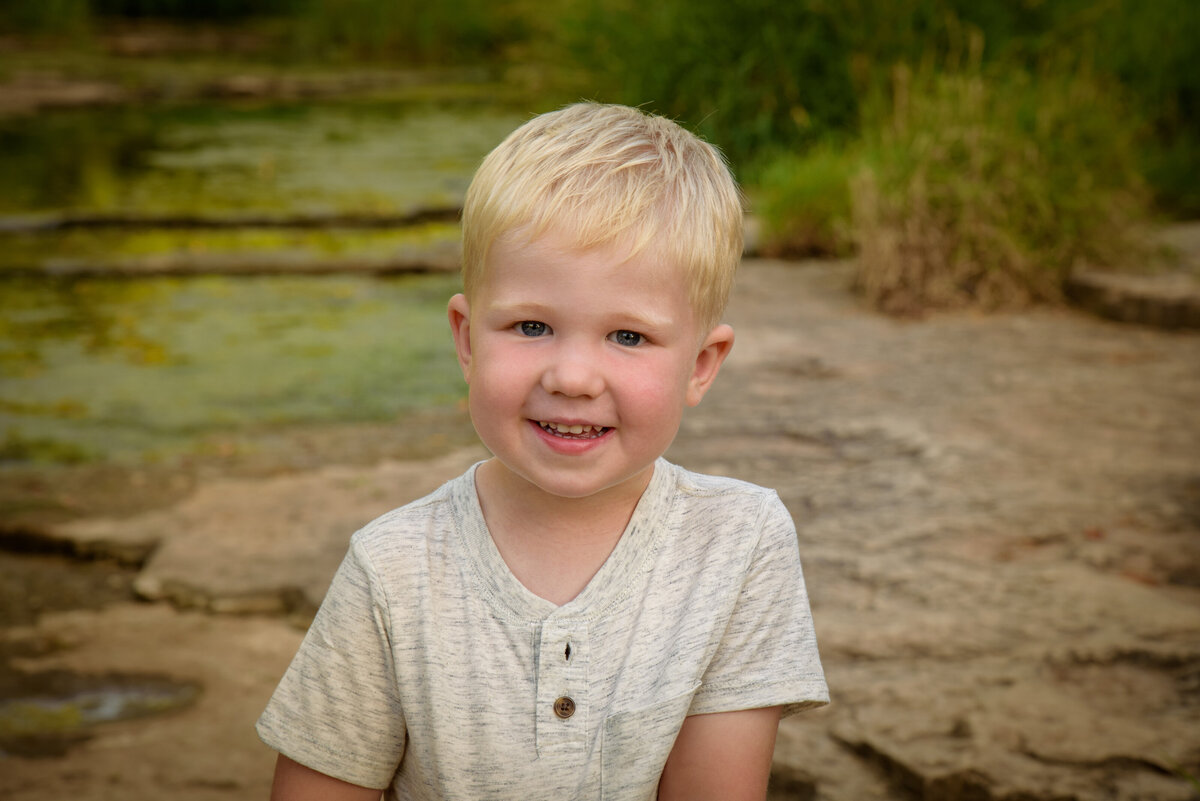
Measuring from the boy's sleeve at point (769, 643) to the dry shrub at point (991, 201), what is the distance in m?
2.98

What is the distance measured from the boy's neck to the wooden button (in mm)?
109

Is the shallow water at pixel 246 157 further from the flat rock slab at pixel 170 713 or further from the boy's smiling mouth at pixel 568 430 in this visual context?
the boy's smiling mouth at pixel 568 430

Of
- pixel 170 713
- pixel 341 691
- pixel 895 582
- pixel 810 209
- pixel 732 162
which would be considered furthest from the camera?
pixel 732 162

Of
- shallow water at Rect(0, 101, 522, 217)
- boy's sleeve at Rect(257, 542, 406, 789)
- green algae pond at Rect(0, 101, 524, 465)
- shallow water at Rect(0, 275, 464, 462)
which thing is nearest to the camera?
boy's sleeve at Rect(257, 542, 406, 789)

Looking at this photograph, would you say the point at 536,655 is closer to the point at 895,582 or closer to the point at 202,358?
the point at 895,582

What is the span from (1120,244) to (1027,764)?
3211mm

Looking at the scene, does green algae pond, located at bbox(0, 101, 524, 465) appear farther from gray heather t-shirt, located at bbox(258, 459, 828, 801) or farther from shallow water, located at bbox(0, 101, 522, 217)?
gray heather t-shirt, located at bbox(258, 459, 828, 801)

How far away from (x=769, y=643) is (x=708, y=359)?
31cm

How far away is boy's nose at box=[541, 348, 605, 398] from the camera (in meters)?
1.16

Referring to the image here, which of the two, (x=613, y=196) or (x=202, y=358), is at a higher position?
(x=613, y=196)

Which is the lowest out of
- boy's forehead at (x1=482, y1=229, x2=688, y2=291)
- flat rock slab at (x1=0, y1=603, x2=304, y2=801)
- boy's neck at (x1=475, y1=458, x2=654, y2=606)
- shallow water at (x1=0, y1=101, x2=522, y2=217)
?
flat rock slab at (x1=0, y1=603, x2=304, y2=801)

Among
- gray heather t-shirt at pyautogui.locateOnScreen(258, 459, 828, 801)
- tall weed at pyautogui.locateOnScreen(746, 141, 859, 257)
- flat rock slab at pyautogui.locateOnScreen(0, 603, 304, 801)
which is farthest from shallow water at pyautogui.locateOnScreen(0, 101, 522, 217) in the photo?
gray heather t-shirt at pyautogui.locateOnScreen(258, 459, 828, 801)

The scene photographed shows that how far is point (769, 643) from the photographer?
51.8 inches

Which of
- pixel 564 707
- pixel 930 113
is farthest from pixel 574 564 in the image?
pixel 930 113
